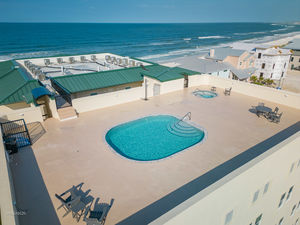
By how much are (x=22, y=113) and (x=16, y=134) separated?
190cm

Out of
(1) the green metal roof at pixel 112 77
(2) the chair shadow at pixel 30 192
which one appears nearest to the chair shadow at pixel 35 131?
(2) the chair shadow at pixel 30 192

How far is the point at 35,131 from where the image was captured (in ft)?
44.7

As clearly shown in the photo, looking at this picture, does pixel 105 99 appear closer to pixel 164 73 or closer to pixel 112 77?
pixel 112 77

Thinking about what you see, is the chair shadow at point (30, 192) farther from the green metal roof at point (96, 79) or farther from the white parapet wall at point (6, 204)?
the green metal roof at point (96, 79)

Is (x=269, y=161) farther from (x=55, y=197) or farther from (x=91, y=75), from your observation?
(x=91, y=75)

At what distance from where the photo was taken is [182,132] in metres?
14.9

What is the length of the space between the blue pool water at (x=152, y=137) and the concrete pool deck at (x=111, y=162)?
0.71 m

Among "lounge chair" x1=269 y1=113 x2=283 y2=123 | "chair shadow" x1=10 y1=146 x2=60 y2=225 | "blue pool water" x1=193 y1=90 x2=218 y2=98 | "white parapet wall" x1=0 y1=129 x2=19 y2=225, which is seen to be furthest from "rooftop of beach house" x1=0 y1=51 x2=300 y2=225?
"white parapet wall" x1=0 y1=129 x2=19 y2=225

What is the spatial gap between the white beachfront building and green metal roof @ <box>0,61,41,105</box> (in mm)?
36727

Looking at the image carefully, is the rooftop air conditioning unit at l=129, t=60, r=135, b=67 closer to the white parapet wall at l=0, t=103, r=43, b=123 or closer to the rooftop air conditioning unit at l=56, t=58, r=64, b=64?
the rooftop air conditioning unit at l=56, t=58, r=64, b=64

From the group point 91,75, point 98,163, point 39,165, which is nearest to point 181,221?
point 98,163

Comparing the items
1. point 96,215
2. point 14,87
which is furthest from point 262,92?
point 14,87

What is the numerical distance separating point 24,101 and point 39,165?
658 cm

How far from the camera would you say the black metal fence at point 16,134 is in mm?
11878
